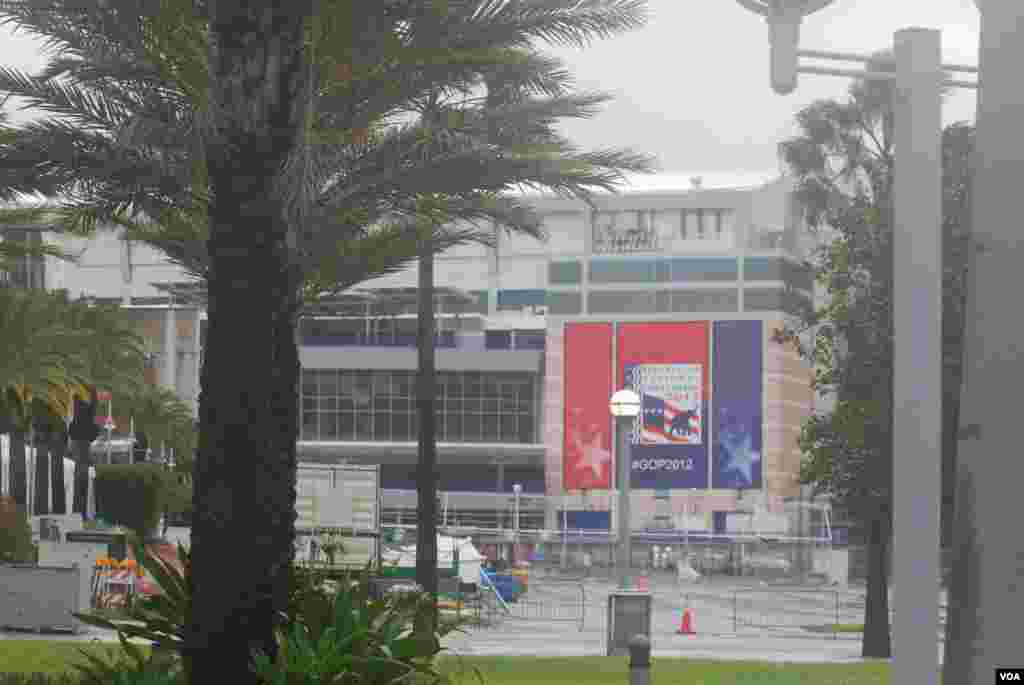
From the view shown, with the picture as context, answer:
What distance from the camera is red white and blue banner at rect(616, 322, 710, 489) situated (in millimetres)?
87438

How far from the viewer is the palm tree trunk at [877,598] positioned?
2998 centimetres

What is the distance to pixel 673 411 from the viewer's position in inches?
3455

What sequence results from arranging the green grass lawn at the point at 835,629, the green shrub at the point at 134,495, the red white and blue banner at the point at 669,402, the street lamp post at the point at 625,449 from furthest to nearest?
1. the red white and blue banner at the point at 669,402
2. the green shrub at the point at 134,495
3. the green grass lawn at the point at 835,629
4. the street lamp post at the point at 625,449

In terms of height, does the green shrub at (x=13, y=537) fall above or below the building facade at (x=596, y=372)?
below

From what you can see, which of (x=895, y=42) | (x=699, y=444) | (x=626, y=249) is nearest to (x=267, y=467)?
(x=895, y=42)

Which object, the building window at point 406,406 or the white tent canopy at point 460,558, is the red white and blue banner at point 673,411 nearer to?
the building window at point 406,406

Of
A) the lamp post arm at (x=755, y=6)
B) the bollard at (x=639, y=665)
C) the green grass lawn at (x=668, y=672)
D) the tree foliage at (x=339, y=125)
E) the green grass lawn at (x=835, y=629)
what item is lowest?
the green grass lawn at (x=835, y=629)

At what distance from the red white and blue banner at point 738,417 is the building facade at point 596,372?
8 cm

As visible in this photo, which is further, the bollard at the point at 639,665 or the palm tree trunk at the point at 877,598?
the palm tree trunk at the point at 877,598

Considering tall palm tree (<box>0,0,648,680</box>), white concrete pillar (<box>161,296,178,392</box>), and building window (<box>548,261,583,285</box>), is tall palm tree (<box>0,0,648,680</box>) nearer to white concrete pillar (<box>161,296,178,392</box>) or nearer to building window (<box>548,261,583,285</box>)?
white concrete pillar (<box>161,296,178,392</box>)

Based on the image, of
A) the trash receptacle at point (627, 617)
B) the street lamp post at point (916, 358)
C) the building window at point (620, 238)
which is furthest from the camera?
the building window at point (620, 238)

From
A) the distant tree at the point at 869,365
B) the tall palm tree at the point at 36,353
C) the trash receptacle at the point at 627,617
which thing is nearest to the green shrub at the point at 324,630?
the trash receptacle at the point at 627,617

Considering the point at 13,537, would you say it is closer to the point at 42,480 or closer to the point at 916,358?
the point at 42,480

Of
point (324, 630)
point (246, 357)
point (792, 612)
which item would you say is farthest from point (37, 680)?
point (792, 612)
